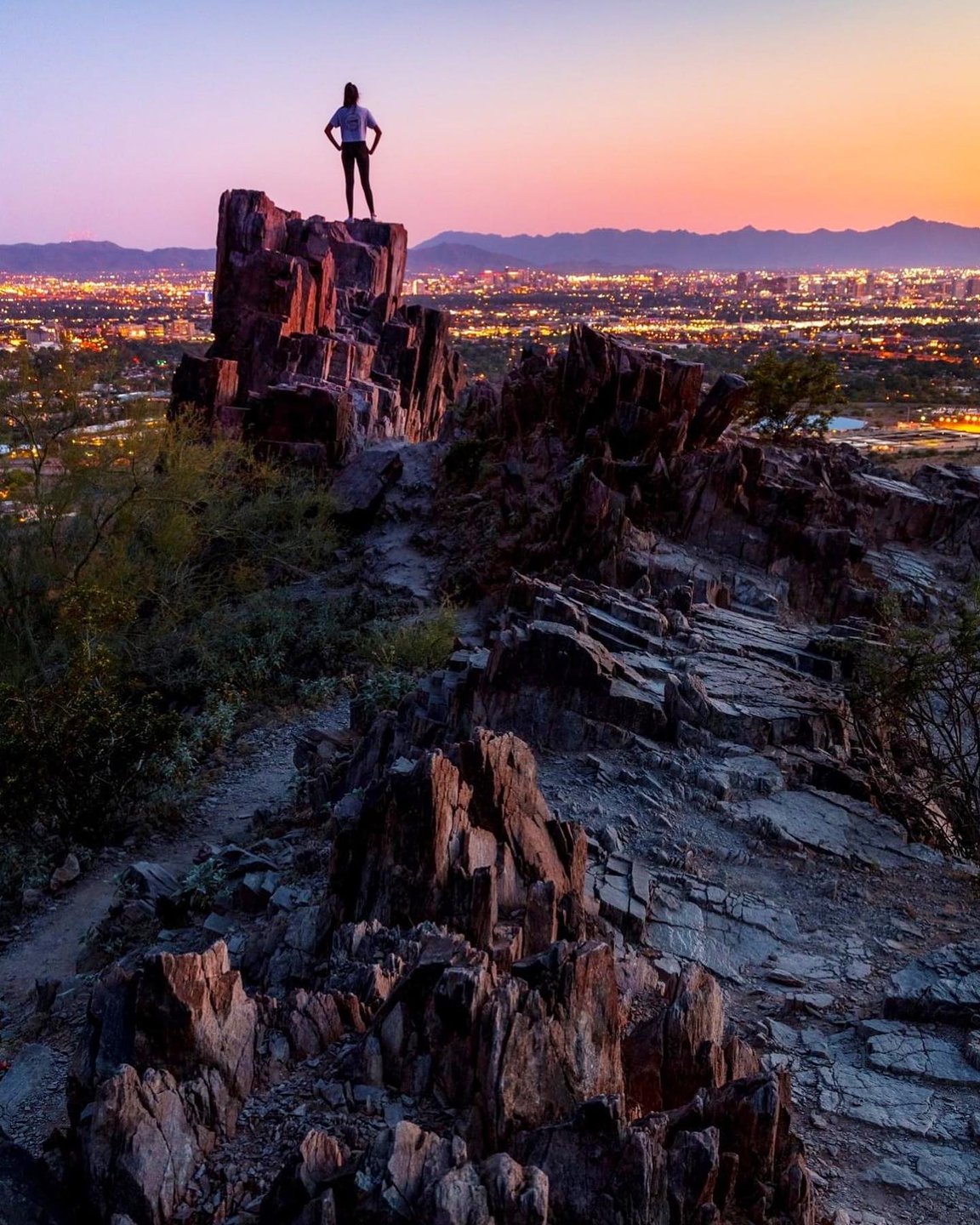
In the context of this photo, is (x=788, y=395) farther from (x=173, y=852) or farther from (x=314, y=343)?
(x=173, y=852)

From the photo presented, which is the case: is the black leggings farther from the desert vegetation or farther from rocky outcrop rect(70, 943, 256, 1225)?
rocky outcrop rect(70, 943, 256, 1225)

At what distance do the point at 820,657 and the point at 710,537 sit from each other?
5.20 m

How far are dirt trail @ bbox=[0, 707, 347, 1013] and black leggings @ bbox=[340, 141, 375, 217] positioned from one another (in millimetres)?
22138

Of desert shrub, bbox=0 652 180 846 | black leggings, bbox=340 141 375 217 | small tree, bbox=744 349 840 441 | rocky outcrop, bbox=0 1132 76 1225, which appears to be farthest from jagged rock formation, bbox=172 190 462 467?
rocky outcrop, bbox=0 1132 76 1225

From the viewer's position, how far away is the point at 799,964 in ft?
27.6

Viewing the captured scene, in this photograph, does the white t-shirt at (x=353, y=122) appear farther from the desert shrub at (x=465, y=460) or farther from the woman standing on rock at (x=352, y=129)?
the desert shrub at (x=465, y=460)

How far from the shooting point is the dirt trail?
1122cm

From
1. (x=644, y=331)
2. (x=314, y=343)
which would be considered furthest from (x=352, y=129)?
(x=644, y=331)

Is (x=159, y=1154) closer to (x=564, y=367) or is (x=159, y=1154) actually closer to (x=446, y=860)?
(x=446, y=860)

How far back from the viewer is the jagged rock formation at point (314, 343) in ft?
92.1

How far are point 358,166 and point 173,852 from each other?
1057 inches

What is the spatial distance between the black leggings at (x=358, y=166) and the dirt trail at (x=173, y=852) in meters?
22.1

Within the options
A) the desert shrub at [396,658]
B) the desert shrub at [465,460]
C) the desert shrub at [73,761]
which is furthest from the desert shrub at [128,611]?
the desert shrub at [465,460]

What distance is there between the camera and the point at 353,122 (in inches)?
1236
